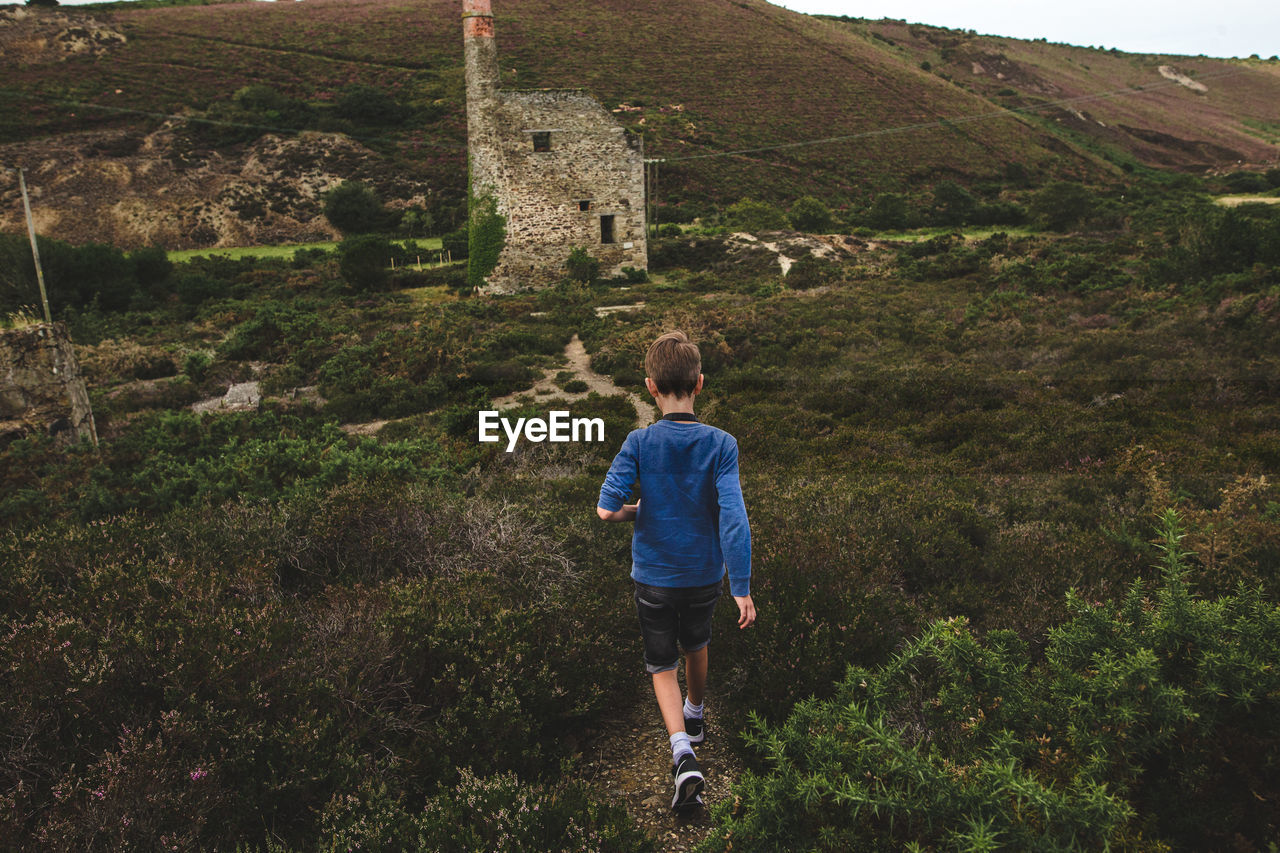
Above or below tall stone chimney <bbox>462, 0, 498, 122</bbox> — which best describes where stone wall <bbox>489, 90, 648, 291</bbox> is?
below

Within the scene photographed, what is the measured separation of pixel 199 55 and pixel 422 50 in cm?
1466

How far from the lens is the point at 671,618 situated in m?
3.13

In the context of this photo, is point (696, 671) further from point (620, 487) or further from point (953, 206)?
point (953, 206)

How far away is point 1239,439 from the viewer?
23.9 feet

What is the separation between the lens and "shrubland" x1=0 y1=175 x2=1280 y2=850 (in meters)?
2.19

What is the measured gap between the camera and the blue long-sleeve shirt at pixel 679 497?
3021mm

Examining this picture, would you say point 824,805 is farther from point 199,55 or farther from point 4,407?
point 199,55

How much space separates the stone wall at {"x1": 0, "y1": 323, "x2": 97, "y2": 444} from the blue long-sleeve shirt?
27.1 ft

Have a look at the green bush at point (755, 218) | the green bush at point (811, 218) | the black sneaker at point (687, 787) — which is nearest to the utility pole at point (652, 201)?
the green bush at point (755, 218)

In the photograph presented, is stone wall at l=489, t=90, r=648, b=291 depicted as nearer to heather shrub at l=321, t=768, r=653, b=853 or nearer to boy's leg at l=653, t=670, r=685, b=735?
boy's leg at l=653, t=670, r=685, b=735

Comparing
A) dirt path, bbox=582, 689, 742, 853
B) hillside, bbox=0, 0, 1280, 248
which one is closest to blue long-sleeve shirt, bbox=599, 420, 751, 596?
dirt path, bbox=582, 689, 742, 853

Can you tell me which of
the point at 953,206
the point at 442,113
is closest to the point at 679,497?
the point at 953,206

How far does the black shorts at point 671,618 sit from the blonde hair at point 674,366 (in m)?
0.88

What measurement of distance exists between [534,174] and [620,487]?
21650 millimetres
